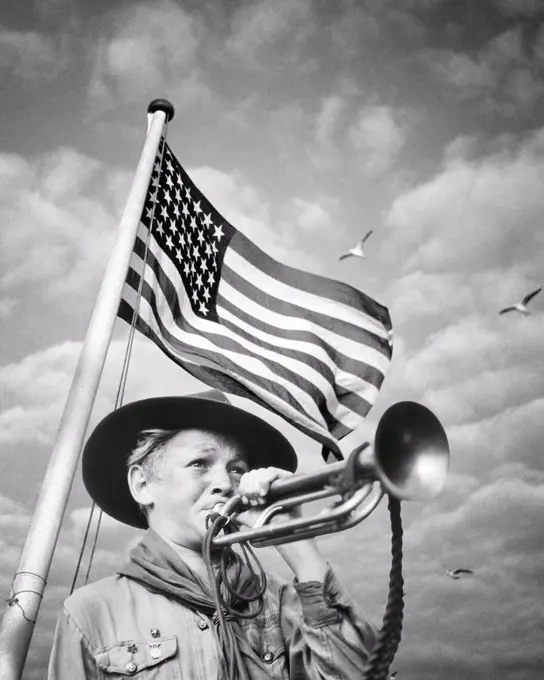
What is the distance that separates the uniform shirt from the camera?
314 cm

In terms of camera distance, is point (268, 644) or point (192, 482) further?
point (192, 482)

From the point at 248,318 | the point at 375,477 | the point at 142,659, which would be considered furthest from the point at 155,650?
the point at 248,318

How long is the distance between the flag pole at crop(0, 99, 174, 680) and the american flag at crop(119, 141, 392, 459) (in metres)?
0.39

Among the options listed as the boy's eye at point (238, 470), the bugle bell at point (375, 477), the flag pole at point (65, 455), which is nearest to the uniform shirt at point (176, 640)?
the bugle bell at point (375, 477)

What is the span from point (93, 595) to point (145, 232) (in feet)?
12.1

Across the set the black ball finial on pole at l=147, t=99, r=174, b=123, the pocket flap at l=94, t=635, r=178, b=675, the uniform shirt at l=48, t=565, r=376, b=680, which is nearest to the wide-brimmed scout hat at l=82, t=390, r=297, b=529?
the uniform shirt at l=48, t=565, r=376, b=680

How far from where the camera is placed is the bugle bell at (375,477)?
9.31 ft

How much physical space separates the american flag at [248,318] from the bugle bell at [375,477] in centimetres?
279

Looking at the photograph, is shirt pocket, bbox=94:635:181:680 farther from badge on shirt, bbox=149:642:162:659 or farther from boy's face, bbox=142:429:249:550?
boy's face, bbox=142:429:249:550

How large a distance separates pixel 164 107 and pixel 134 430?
381cm

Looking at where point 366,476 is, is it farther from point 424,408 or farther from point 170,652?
point 170,652

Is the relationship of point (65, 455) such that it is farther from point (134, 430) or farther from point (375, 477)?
point (375, 477)

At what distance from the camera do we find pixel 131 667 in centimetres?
314

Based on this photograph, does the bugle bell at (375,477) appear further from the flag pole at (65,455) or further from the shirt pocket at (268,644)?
the flag pole at (65,455)
